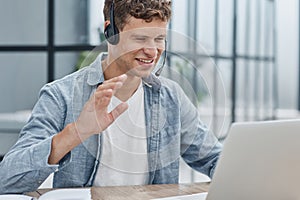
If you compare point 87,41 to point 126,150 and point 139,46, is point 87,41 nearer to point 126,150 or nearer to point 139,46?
point 126,150

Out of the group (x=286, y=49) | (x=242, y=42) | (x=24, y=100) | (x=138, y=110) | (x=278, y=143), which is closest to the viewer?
(x=278, y=143)

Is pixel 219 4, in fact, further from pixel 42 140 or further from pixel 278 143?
pixel 278 143

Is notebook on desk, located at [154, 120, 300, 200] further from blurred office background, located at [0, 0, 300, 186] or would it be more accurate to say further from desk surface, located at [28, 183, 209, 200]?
blurred office background, located at [0, 0, 300, 186]

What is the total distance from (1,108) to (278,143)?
10.8ft

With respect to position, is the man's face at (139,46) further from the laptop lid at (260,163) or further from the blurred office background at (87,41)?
the blurred office background at (87,41)

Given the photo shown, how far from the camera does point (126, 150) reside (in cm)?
154

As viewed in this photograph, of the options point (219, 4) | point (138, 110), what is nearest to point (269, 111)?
point (219, 4)

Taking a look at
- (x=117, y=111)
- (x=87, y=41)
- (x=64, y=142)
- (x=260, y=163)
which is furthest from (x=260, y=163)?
(x=87, y=41)

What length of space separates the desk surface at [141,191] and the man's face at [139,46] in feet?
1.04

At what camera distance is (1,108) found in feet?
13.5

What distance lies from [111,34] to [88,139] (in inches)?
11.5

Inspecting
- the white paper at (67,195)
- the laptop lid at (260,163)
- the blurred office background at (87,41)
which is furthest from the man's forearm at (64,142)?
the blurred office background at (87,41)

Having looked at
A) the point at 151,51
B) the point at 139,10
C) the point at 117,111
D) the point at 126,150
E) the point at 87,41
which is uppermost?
the point at 87,41

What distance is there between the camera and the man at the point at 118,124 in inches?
54.9
